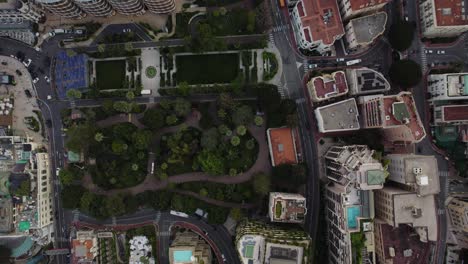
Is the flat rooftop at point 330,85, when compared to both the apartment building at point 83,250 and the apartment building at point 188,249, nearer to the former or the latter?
the apartment building at point 188,249

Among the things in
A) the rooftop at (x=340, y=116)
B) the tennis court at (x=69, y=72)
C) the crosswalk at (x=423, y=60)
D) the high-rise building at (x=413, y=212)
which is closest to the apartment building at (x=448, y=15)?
the crosswalk at (x=423, y=60)

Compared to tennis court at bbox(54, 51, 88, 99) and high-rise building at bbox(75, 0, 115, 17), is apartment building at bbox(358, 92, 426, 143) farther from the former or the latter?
tennis court at bbox(54, 51, 88, 99)

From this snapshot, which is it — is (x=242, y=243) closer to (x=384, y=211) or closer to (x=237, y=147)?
(x=237, y=147)

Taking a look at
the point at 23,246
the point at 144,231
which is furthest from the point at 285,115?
the point at 23,246

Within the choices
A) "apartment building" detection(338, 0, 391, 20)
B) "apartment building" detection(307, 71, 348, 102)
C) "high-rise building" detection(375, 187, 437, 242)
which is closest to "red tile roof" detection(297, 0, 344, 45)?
"apartment building" detection(338, 0, 391, 20)

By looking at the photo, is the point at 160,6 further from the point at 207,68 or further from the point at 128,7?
the point at 207,68

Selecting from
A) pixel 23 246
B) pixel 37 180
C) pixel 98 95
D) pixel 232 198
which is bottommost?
pixel 23 246
